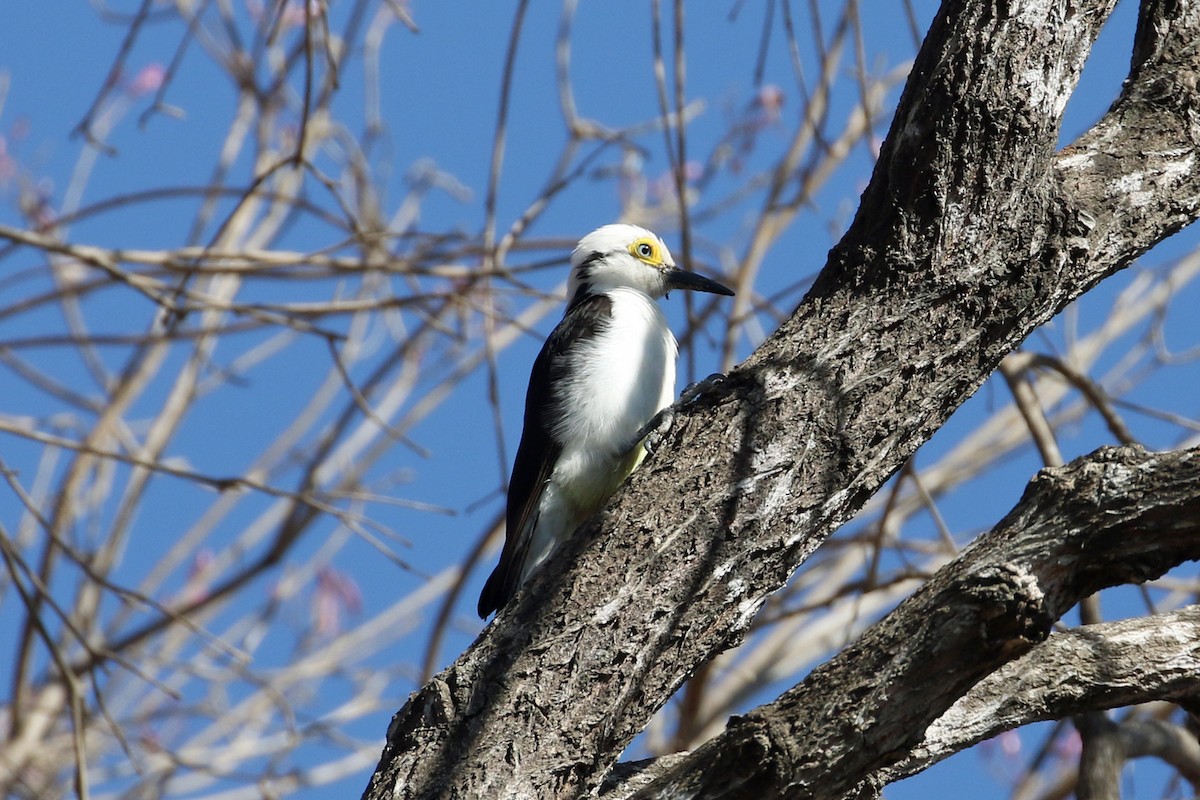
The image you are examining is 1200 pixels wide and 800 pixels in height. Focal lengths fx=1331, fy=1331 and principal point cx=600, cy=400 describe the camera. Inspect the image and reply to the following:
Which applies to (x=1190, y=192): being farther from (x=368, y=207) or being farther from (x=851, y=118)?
(x=368, y=207)

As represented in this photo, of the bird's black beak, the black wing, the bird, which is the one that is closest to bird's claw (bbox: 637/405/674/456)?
the bird

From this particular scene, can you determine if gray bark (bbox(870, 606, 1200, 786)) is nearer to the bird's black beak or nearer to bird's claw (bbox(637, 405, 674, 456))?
bird's claw (bbox(637, 405, 674, 456))

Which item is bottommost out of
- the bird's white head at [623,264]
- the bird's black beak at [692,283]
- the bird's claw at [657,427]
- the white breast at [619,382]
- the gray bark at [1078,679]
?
the gray bark at [1078,679]

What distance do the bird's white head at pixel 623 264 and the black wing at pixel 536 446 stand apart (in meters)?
0.41

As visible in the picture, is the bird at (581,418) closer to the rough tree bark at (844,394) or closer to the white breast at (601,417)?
the white breast at (601,417)

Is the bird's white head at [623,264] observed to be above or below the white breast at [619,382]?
above

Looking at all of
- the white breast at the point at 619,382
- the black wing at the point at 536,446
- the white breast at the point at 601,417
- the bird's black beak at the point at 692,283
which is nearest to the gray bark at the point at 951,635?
the black wing at the point at 536,446

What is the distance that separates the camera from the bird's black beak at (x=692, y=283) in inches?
224

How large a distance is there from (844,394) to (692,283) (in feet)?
9.05

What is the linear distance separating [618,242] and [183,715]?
4.18m

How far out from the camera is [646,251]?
6.07 meters

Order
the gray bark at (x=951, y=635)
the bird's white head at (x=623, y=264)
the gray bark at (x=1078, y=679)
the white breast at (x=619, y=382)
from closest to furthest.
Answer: the gray bark at (x=951, y=635) < the gray bark at (x=1078, y=679) < the white breast at (x=619, y=382) < the bird's white head at (x=623, y=264)

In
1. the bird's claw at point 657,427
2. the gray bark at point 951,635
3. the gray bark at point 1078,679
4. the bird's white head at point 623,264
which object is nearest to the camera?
the gray bark at point 951,635

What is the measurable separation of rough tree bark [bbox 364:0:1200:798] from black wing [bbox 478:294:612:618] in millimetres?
1428
